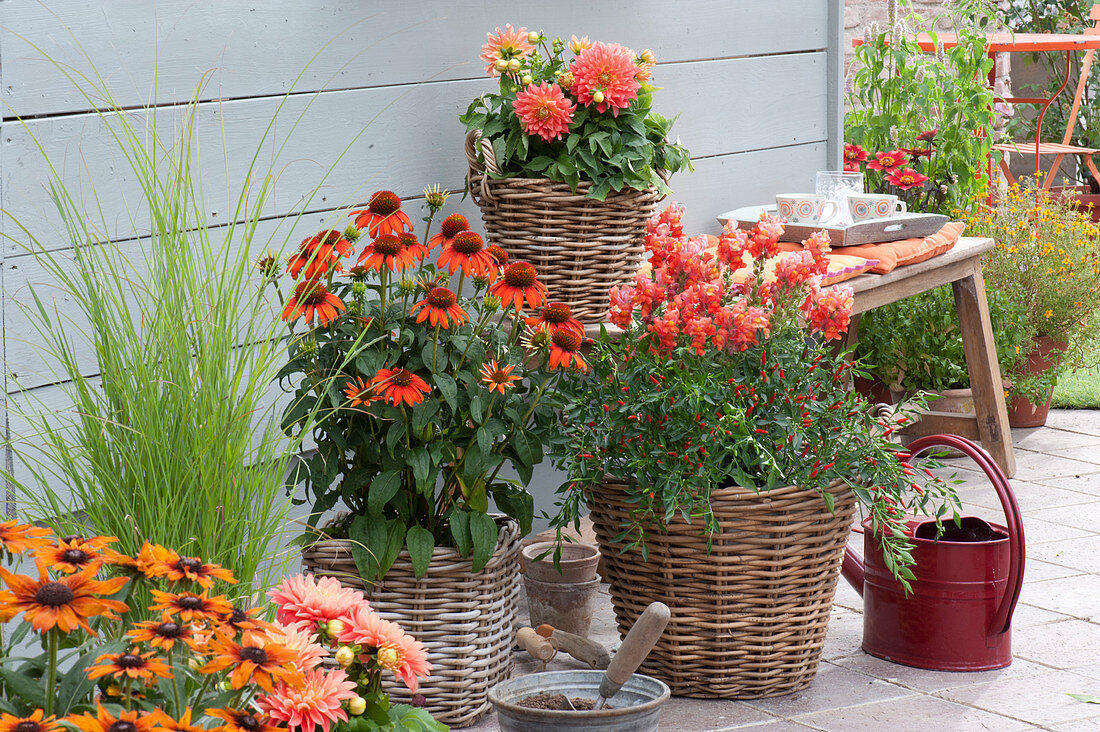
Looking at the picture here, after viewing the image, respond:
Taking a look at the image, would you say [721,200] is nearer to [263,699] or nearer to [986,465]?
[986,465]

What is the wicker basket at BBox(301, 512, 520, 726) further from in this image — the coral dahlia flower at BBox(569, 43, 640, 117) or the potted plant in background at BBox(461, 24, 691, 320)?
the coral dahlia flower at BBox(569, 43, 640, 117)

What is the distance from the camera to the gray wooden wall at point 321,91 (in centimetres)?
208

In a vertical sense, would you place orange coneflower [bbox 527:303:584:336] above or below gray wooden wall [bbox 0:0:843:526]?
below

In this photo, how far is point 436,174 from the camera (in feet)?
8.99

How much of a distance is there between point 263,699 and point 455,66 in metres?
1.82

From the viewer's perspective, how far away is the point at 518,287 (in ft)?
6.78

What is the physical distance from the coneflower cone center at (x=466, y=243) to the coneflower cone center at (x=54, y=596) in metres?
1.11

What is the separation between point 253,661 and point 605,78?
1647mm

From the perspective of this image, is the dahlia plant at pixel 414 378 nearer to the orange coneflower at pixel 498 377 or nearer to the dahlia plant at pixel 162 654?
the orange coneflower at pixel 498 377

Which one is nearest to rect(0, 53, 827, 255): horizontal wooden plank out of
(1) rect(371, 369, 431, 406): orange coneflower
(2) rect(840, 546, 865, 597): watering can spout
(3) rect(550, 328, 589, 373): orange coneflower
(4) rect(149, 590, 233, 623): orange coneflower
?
(1) rect(371, 369, 431, 406): orange coneflower

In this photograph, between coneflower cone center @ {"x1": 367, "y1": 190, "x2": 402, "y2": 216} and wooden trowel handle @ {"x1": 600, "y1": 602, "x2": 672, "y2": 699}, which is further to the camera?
coneflower cone center @ {"x1": 367, "y1": 190, "x2": 402, "y2": 216}

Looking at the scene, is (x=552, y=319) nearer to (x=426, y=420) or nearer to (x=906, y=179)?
(x=426, y=420)

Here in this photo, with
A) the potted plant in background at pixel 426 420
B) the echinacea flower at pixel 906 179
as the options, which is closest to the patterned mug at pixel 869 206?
the echinacea flower at pixel 906 179

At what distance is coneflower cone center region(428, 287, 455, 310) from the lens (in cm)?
198
